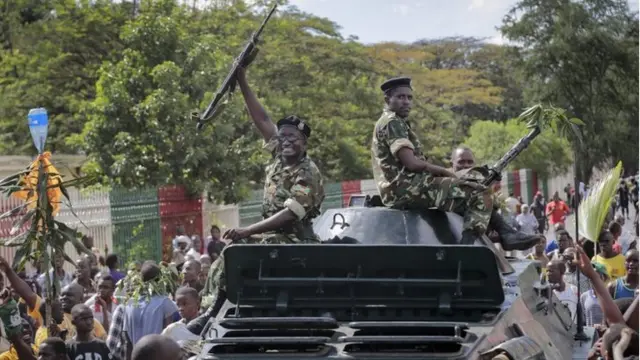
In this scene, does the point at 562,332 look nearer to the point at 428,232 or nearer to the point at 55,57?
the point at 428,232

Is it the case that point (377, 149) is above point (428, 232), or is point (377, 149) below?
above

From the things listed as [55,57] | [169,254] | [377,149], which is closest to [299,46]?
[55,57]

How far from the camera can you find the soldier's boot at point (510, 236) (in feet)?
30.8


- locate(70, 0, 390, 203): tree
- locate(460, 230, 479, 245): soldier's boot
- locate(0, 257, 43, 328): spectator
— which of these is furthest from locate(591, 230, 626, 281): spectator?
locate(70, 0, 390, 203): tree

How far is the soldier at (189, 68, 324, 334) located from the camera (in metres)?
8.16

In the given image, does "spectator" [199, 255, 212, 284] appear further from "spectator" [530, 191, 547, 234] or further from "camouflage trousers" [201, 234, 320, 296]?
"spectator" [530, 191, 547, 234]

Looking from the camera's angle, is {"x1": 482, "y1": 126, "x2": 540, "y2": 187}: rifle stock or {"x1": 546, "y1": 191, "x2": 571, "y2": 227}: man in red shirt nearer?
{"x1": 482, "y1": 126, "x2": 540, "y2": 187}: rifle stock

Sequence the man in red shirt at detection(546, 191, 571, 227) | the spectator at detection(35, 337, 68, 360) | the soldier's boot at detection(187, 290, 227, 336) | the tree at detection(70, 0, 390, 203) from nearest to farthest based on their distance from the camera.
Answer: the spectator at detection(35, 337, 68, 360)
the soldier's boot at detection(187, 290, 227, 336)
the tree at detection(70, 0, 390, 203)
the man in red shirt at detection(546, 191, 571, 227)

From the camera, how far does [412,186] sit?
8.48 meters

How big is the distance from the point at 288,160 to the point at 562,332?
2186 millimetres

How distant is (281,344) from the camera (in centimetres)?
697

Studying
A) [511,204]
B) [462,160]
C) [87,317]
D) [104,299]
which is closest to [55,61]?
[511,204]

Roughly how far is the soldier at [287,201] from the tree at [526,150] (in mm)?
38553

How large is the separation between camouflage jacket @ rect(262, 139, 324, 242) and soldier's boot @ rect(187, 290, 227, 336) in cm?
57
